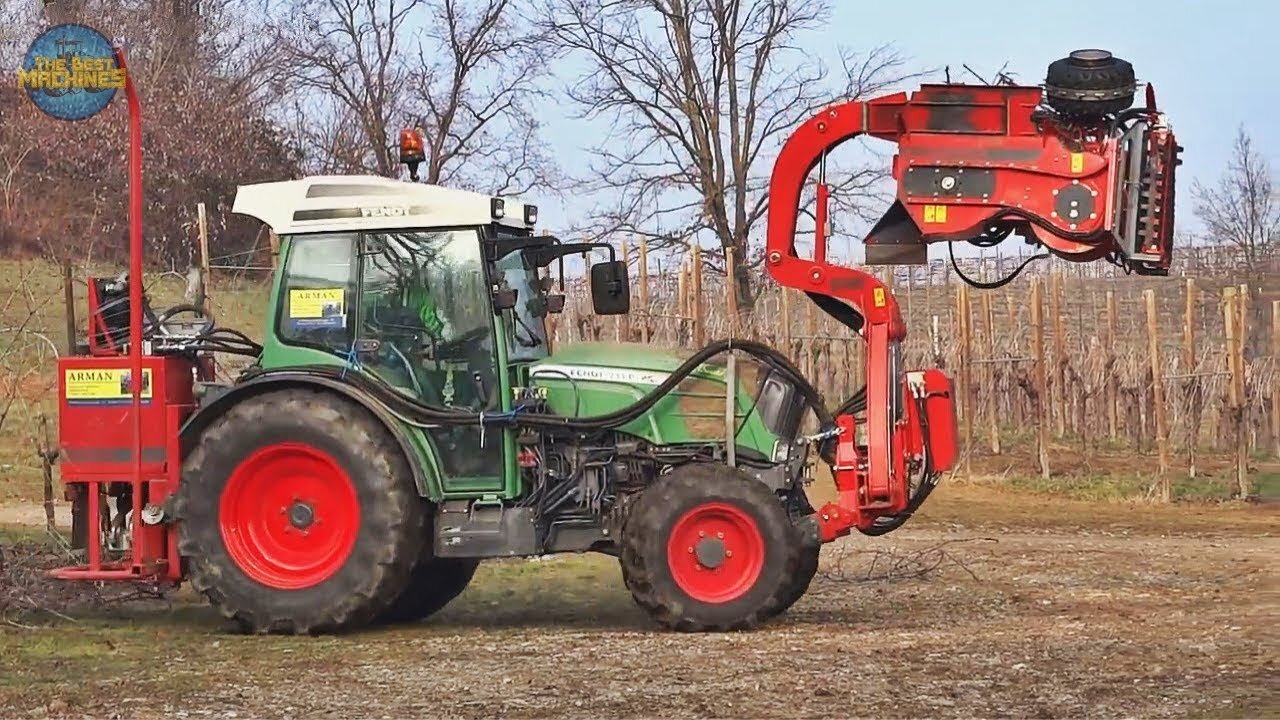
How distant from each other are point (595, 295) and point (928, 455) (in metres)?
2.15

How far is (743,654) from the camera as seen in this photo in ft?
29.6

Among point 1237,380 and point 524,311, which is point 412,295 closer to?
point 524,311

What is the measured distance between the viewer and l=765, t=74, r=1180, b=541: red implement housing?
9836mm

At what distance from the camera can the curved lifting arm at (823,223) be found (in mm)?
10383

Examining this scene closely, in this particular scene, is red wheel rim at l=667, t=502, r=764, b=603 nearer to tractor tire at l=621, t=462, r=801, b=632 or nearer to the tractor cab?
tractor tire at l=621, t=462, r=801, b=632

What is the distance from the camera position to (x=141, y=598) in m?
11.2

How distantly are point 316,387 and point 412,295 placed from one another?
2.53 ft

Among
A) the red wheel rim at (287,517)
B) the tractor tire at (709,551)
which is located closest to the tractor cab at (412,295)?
the red wheel rim at (287,517)

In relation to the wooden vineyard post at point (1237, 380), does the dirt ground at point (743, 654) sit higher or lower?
lower

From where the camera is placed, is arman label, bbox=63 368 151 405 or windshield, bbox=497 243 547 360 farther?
windshield, bbox=497 243 547 360

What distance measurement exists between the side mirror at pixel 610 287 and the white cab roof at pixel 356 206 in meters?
0.68

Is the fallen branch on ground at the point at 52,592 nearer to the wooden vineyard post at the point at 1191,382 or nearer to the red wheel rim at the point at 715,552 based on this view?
the red wheel rim at the point at 715,552

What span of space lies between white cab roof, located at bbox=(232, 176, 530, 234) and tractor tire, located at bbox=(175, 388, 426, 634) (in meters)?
1.01

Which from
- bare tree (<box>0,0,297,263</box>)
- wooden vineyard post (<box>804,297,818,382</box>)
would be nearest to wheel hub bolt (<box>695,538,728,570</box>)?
wooden vineyard post (<box>804,297,818,382</box>)
